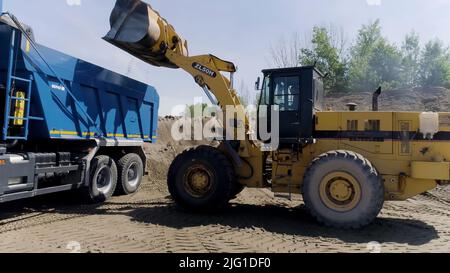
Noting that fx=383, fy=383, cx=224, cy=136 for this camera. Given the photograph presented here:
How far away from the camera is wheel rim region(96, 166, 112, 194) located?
29.6ft

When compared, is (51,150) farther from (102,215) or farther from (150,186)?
(150,186)

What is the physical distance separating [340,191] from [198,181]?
2.78m

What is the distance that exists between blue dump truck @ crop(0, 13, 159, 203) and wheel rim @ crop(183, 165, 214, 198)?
2183mm

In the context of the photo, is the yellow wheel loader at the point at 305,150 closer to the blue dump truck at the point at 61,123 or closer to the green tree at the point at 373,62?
the blue dump truck at the point at 61,123

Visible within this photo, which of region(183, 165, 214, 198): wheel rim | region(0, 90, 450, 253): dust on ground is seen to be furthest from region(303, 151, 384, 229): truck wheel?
region(183, 165, 214, 198): wheel rim

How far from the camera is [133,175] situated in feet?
35.1

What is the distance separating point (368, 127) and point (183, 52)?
4377 mm

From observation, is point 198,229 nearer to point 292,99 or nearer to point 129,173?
point 292,99

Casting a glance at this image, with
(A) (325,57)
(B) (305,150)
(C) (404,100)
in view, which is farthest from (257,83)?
(A) (325,57)

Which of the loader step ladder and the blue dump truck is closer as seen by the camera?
the loader step ladder

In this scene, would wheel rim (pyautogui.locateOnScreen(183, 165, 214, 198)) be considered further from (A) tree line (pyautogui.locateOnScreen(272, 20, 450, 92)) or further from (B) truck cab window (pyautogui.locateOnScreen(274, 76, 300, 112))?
(A) tree line (pyautogui.locateOnScreen(272, 20, 450, 92))

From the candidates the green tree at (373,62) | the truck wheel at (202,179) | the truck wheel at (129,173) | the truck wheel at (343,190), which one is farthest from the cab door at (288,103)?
the green tree at (373,62)

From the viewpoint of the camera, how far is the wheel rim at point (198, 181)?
304 inches

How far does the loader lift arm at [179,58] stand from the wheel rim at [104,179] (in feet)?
9.24
